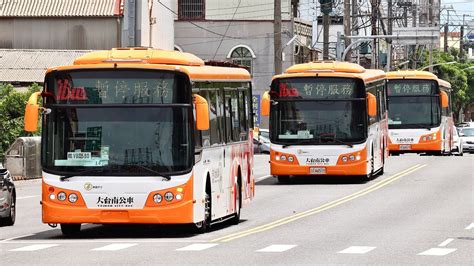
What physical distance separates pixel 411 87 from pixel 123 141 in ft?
114

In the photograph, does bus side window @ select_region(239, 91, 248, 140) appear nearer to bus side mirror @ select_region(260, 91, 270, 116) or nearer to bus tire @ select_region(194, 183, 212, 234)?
bus tire @ select_region(194, 183, 212, 234)

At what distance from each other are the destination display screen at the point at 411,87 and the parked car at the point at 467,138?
22091 mm

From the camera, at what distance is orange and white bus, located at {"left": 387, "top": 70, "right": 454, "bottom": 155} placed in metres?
53.3

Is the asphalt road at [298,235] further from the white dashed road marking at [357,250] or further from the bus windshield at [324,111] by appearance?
the bus windshield at [324,111]

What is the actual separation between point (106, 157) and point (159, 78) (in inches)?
55.1

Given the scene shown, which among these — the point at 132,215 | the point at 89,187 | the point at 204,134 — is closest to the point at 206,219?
the point at 204,134

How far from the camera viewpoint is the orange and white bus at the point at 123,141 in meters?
19.5

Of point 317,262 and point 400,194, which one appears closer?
point 317,262

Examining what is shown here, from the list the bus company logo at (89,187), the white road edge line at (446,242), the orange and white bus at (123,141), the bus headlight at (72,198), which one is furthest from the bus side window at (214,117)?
the white road edge line at (446,242)

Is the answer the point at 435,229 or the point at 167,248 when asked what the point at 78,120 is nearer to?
the point at 167,248

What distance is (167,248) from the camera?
58.9 ft

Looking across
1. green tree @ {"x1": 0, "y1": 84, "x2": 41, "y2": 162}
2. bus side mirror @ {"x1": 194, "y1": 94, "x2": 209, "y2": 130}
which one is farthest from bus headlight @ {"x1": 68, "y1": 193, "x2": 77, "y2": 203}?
green tree @ {"x1": 0, "y1": 84, "x2": 41, "y2": 162}

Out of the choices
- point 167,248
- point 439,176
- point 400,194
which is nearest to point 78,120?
point 167,248

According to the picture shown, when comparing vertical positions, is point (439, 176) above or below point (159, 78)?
below
